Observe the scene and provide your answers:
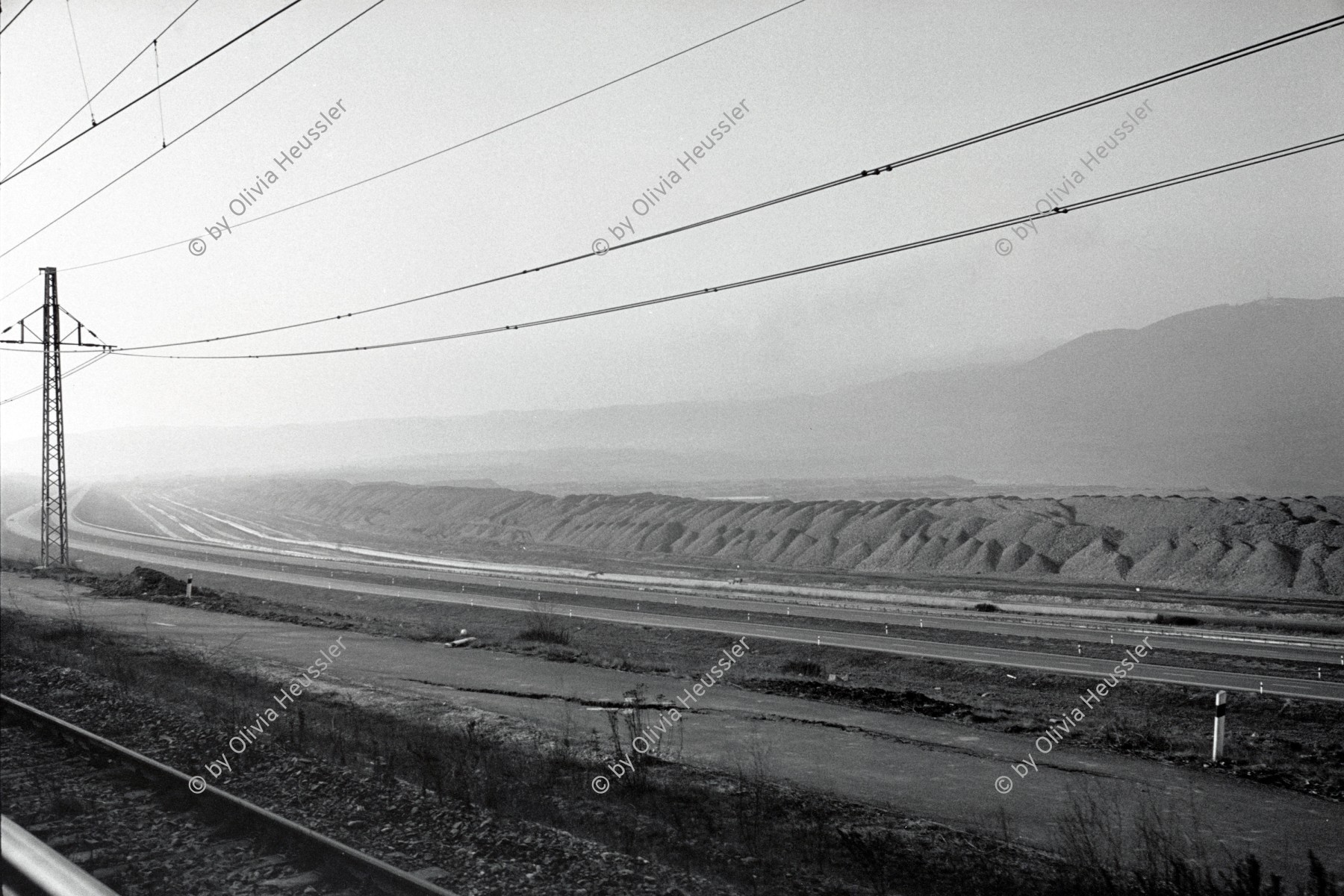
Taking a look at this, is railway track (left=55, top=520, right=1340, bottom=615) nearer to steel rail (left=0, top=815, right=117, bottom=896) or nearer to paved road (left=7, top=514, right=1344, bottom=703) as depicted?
paved road (left=7, top=514, right=1344, bottom=703)

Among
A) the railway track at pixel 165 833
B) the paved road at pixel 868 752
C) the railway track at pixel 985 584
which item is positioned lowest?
the railway track at pixel 985 584


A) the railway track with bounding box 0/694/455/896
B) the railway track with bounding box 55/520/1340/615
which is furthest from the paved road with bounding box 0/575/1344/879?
the railway track with bounding box 55/520/1340/615

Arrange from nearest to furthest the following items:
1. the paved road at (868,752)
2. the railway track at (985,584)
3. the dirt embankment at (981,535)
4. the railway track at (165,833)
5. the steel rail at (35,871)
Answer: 1. the steel rail at (35,871)
2. the railway track at (165,833)
3. the paved road at (868,752)
4. the railway track at (985,584)
5. the dirt embankment at (981,535)

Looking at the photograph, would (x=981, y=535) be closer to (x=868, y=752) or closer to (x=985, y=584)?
(x=985, y=584)

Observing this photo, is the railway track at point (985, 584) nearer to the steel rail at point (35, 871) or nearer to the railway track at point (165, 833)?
the railway track at point (165, 833)

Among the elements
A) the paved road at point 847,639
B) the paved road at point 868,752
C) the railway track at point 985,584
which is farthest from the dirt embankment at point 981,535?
the paved road at point 868,752

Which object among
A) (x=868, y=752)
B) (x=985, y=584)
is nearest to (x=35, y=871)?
(x=868, y=752)

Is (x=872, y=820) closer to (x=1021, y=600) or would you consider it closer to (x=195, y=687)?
(x=195, y=687)

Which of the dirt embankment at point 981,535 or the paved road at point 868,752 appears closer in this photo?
the paved road at point 868,752
